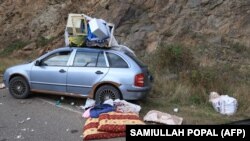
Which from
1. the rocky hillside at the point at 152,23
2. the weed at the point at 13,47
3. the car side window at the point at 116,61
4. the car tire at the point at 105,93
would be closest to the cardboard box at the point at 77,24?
the car side window at the point at 116,61

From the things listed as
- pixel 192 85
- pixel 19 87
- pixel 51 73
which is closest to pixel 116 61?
pixel 51 73

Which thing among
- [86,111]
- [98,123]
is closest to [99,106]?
[86,111]

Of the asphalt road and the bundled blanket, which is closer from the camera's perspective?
the bundled blanket

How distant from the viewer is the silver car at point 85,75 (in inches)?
423

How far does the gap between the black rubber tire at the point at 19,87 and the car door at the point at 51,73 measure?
22 centimetres

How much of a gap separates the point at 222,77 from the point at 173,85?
1.84m

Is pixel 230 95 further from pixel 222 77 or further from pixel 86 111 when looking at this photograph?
pixel 86 111

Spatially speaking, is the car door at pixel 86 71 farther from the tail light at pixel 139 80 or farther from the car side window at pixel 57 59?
the tail light at pixel 139 80

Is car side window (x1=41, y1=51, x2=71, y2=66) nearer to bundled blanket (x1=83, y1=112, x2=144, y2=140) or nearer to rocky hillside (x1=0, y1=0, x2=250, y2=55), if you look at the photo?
bundled blanket (x1=83, y1=112, x2=144, y2=140)

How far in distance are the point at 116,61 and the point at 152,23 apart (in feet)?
28.7

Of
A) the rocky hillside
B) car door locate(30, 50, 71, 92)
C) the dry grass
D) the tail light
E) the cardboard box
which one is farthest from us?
the rocky hillside

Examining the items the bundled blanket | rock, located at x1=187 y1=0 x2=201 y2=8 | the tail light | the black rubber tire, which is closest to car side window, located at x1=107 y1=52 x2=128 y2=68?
the tail light

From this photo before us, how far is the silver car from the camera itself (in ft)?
35.2

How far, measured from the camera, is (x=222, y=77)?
1406cm
